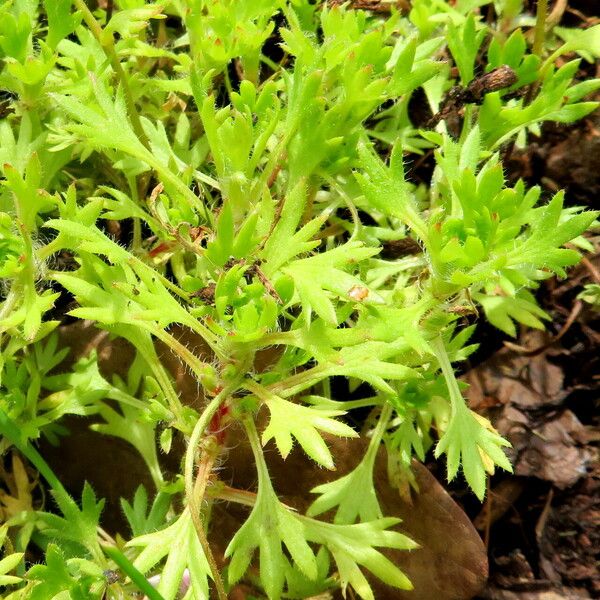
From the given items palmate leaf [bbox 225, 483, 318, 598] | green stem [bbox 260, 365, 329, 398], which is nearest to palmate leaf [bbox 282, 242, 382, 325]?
green stem [bbox 260, 365, 329, 398]

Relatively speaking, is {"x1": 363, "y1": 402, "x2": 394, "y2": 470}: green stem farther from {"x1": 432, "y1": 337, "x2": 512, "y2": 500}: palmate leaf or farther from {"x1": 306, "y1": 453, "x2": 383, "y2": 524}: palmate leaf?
{"x1": 432, "y1": 337, "x2": 512, "y2": 500}: palmate leaf

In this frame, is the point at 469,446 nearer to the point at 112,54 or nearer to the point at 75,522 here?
the point at 75,522

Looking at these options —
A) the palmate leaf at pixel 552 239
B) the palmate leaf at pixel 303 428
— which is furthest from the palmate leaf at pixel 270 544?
the palmate leaf at pixel 552 239

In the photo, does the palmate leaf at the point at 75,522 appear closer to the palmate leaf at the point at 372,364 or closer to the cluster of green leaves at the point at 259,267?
the cluster of green leaves at the point at 259,267

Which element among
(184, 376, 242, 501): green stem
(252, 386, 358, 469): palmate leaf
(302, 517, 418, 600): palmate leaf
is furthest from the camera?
(302, 517, 418, 600): palmate leaf

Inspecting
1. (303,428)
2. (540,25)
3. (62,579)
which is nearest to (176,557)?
(62,579)

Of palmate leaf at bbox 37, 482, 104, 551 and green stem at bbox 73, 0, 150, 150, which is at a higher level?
green stem at bbox 73, 0, 150, 150

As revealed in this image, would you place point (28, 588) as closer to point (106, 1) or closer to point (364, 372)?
point (364, 372)
